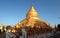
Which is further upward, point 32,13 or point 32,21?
point 32,13

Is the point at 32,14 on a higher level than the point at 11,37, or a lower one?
higher

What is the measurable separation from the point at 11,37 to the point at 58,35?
2395 mm

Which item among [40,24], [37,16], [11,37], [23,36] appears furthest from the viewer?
[37,16]

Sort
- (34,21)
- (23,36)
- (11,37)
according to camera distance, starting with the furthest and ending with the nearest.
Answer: (34,21), (11,37), (23,36)

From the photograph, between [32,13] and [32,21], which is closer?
[32,21]

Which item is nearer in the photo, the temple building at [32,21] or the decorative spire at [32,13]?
the temple building at [32,21]

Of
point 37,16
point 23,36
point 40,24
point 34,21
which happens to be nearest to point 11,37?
point 23,36

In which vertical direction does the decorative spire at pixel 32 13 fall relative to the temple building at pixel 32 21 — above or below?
above

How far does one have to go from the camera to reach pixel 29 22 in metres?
28.6

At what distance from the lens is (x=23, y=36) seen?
10922 mm

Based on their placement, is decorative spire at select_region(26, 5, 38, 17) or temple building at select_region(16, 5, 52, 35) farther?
decorative spire at select_region(26, 5, 38, 17)

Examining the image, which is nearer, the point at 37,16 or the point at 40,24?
the point at 40,24

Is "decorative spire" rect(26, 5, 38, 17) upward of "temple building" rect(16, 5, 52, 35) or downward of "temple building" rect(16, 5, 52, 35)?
upward

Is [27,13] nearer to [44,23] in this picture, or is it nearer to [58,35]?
[44,23]
